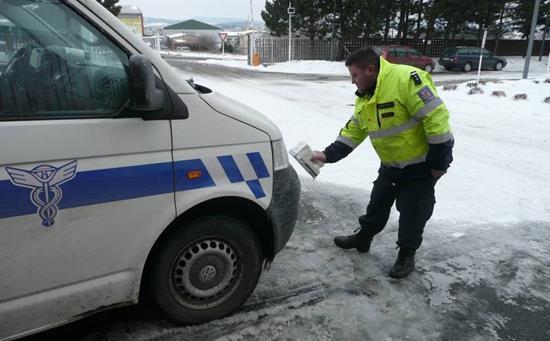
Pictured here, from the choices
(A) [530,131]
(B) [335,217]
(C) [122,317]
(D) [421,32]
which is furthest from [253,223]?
(D) [421,32]

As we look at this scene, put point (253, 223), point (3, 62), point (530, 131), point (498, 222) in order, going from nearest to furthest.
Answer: point (3, 62)
point (253, 223)
point (498, 222)
point (530, 131)

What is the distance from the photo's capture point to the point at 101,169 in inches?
86.2

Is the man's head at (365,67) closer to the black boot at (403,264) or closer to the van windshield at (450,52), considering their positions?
the black boot at (403,264)

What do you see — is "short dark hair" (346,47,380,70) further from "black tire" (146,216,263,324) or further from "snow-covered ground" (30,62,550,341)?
"snow-covered ground" (30,62,550,341)

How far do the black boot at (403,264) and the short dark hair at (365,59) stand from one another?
56.8 inches

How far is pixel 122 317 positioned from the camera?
297 cm

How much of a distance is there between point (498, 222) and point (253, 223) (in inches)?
114

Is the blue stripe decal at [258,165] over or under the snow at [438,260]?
over

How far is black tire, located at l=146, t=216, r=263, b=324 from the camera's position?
262 cm

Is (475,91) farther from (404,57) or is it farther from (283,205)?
(283,205)

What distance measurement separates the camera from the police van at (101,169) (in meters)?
2.08

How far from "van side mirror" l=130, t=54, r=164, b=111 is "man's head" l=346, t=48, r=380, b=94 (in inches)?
60.8

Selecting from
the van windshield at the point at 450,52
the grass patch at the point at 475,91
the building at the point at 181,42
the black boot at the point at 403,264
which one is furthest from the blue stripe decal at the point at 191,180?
the building at the point at 181,42

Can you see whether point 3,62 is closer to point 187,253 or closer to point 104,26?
point 104,26
